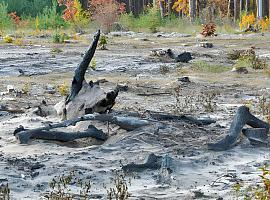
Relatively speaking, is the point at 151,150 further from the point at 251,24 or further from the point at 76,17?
the point at 76,17

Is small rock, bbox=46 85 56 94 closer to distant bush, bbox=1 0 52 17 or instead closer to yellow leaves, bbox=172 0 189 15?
distant bush, bbox=1 0 52 17

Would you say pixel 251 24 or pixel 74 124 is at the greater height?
pixel 74 124

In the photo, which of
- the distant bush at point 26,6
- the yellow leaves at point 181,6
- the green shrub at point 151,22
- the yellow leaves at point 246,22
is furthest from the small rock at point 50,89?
the yellow leaves at point 181,6

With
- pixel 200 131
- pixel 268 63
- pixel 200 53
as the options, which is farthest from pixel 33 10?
pixel 200 131

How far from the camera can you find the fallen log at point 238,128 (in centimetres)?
617

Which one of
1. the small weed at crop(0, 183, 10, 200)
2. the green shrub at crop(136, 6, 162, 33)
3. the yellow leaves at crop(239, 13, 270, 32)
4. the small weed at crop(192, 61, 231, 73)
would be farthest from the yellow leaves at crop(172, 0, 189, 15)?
the small weed at crop(0, 183, 10, 200)

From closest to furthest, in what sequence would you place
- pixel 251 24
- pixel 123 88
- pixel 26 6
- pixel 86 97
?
pixel 86 97 < pixel 123 88 < pixel 251 24 < pixel 26 6

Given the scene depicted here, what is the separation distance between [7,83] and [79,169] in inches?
270

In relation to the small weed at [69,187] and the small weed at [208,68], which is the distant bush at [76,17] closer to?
the small weed at [208,68]

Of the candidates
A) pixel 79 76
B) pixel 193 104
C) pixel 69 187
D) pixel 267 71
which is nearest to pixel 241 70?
pixel 267 71

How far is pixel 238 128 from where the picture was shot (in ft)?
21.2

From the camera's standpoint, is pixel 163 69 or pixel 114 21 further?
pixel 114 21

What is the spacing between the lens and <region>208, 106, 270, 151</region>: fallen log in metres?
6.17

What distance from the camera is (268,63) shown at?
15.0 metres
